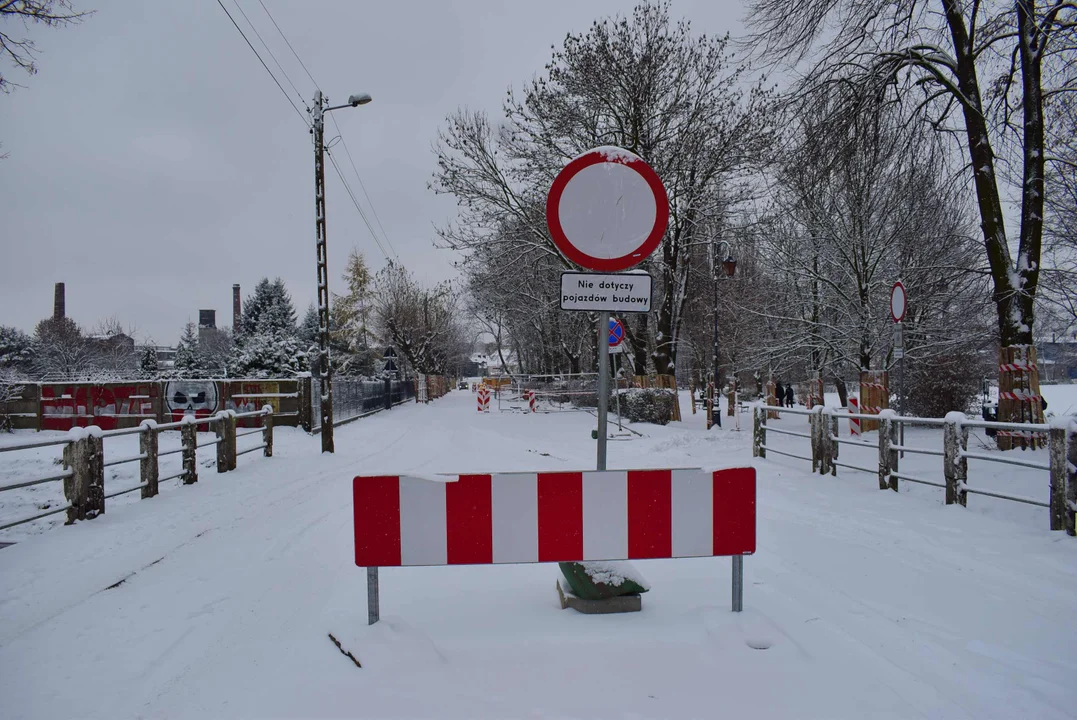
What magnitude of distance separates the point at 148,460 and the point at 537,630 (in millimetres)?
6773

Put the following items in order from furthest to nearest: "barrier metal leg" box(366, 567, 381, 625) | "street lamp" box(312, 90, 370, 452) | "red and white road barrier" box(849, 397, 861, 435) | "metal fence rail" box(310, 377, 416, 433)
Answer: "metal fence rail" box(310, 377, 416, 433)
"red and white road barrier" box(849, 397, 861, 435)
"street lamp" box(312, 90, 370, 452)
"barrier metal leg" box(366, 567, 381, 625)

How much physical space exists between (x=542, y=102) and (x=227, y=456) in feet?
50.0

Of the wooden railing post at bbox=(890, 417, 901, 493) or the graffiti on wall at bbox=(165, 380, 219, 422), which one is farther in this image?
the graffiti on wall at bbox=(165, 380, 219, 422)

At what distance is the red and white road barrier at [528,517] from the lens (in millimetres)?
3260

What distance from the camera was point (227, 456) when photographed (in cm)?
1015

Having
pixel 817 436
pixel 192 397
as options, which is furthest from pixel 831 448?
pixel 192 397

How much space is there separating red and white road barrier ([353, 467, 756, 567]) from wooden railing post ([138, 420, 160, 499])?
6199mm

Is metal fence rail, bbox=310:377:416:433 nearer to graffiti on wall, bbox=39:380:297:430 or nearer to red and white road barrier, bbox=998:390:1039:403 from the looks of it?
graffiti on wall, bbox=39:380:297:430

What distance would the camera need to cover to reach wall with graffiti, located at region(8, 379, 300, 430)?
63.5 feet

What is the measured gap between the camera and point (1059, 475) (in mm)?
5430

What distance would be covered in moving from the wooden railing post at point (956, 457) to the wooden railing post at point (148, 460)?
30.5ft

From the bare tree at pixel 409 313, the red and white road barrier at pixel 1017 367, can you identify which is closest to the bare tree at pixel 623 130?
the red and white road barrier at pixel 1017 367

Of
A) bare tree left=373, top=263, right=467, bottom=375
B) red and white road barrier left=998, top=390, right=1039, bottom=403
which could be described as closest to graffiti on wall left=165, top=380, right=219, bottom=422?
red and white road barrier left=998, top=390, right=1039, bottom=403

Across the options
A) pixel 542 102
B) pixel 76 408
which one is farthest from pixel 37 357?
pixel 542 102
